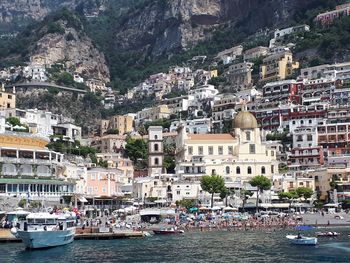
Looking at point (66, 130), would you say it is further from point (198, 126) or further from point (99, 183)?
point (99, 183)

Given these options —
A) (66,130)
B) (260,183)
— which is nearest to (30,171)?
(260,183)

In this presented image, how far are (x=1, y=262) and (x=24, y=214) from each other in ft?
59.2

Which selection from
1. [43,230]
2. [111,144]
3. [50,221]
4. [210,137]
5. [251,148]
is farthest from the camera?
[111,144]

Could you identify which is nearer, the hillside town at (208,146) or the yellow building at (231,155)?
the hillside town at (208,146)

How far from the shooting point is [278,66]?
16112 centimetres

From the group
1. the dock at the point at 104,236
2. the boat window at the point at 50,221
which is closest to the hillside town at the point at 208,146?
the dock at the point at 104,236

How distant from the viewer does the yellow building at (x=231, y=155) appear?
103 metres

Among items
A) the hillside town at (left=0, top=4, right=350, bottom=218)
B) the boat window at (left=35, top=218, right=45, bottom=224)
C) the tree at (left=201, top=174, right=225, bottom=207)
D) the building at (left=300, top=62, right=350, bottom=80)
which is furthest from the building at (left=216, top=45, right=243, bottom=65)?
the boat window at (left=35, top=218, right=45, bottom=224)

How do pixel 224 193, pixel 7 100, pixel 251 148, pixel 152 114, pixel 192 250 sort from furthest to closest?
pixel 152 114, pixel 7 100, pixel 251 148, pixel 224 193, pixel 192 250

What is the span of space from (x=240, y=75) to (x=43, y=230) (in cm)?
11655

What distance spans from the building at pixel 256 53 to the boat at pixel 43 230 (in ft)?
400

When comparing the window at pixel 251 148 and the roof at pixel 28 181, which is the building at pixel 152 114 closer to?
the window at pixel 251 148

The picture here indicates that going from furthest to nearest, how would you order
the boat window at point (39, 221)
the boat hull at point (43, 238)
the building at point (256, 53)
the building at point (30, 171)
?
the building at point (256, 53), the building at point (30, 171), the boat window at point (39, 221), the boat hull at point (43, 238)

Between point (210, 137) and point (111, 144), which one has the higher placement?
point (111, 144)
